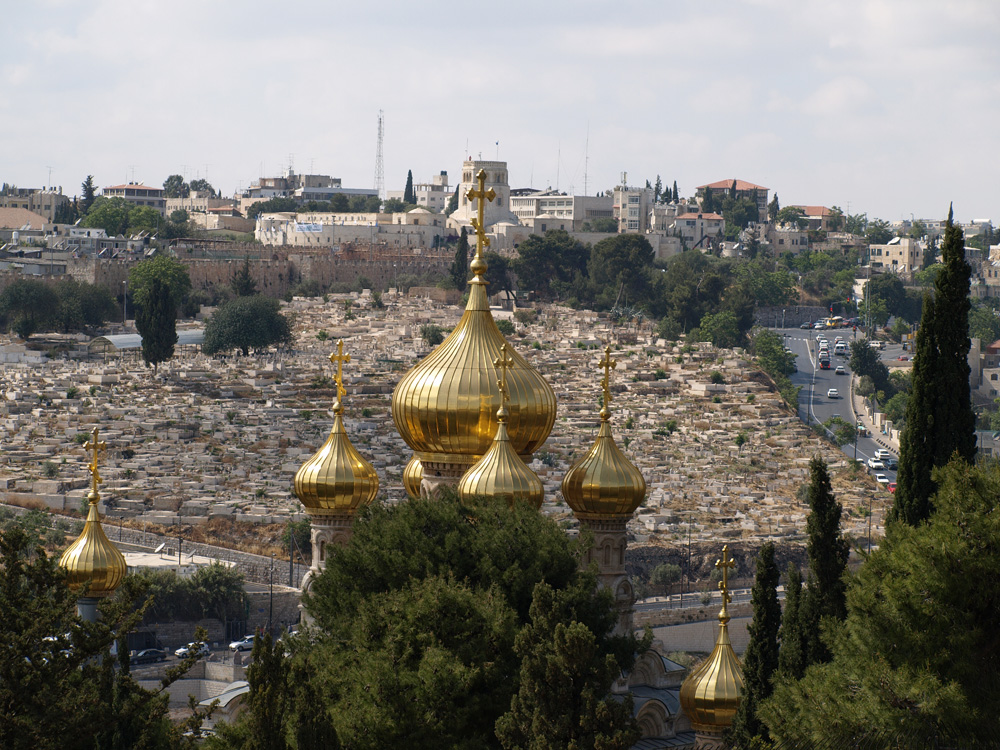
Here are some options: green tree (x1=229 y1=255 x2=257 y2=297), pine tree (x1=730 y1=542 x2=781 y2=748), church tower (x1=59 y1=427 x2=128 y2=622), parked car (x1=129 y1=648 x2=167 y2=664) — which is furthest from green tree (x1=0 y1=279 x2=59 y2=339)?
pine tree (x1=730 y1=542 x2=781 y2=748)

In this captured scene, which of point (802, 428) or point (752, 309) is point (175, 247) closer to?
point (752, 309)

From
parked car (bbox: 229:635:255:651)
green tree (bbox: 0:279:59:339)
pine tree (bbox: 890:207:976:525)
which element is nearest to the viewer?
pine tree (bbox: 890:207:976:525)

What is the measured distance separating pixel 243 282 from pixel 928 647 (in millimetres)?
86610

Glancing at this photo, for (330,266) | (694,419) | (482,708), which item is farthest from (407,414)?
(330,266)

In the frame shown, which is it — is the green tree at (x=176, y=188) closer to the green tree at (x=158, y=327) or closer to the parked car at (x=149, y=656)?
the green tree at (x=158, y=327)

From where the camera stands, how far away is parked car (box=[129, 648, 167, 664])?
40250 mm

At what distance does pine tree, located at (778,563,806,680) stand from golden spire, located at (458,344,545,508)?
3366mm

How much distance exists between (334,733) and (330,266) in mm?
95200

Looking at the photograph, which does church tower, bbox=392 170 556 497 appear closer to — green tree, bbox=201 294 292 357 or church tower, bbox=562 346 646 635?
church tower, bbox=562 346 646 635

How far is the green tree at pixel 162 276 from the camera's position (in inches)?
3659

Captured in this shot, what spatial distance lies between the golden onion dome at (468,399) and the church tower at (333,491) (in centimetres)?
75

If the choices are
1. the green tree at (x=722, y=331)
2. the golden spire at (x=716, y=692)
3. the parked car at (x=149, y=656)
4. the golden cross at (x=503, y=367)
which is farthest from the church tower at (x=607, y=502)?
the green tree at (x=722, y=331)

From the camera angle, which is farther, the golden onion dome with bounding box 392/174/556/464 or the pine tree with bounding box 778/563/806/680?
the golden onion dome with bounding box 392/174/556/464

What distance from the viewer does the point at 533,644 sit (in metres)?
17.1
